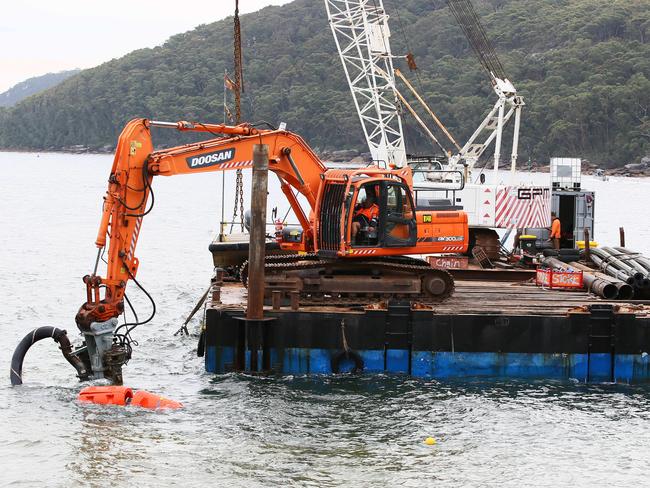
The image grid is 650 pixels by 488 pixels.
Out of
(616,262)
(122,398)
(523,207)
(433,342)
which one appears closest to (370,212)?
(433,342)

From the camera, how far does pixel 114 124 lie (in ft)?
639

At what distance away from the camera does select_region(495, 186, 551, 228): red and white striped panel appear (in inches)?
1305

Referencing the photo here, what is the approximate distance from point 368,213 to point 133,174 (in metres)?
5.02

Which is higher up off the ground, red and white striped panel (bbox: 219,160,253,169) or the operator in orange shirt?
red and white striped panel (bbox: 219,160,253,169)

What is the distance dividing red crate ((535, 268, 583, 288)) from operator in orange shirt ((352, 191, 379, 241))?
5.17 metres

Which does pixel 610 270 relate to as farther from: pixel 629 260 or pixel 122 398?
pixel 122 398

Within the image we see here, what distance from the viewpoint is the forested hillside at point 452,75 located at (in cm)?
13550

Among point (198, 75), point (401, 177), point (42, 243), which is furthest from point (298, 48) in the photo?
point (401, 177)

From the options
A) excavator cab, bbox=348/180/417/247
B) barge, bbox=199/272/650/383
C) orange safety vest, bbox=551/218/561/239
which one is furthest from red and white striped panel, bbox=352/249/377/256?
orange safety vest, bbox=551/218/561/239

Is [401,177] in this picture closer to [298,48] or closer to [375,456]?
[375,456]

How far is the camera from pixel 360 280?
74.0ft

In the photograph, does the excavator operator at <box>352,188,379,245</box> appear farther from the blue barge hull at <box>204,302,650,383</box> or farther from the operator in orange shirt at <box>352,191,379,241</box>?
the blue barge hull at <box>204,302,650,383</box>

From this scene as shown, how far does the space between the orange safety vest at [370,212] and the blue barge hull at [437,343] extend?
7.63ft

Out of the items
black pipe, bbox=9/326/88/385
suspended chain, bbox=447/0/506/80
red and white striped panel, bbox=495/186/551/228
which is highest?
suspended chain, bbox=447/0/506/80
